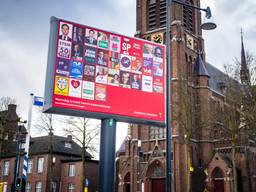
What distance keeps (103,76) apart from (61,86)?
6.66ft

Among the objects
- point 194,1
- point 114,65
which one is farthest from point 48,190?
point 114,65

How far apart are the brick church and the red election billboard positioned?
19.7 metres

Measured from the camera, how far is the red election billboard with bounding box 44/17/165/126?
15320mm

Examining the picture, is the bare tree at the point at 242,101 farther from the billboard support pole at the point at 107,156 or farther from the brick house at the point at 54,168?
the brick house at the point at 54,168

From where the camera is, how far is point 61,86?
15188 millimetres

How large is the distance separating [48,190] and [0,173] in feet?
40.4

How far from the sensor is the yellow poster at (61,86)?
15062mm

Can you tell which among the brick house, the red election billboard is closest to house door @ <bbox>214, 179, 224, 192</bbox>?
the brick house

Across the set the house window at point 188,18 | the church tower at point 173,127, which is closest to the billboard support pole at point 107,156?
the church tower at point 173,127

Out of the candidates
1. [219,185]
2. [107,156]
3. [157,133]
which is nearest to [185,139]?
[219,185]

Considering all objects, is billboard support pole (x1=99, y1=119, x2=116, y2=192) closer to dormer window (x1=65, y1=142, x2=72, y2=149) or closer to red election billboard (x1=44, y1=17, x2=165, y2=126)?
red election billboard (x1=44, y1=17, x2=165, y2=126)

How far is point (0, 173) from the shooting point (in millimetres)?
60531

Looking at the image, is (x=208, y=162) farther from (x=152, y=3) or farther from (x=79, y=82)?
(x=79, y=82)

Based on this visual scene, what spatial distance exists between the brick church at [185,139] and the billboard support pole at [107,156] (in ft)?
69.7
